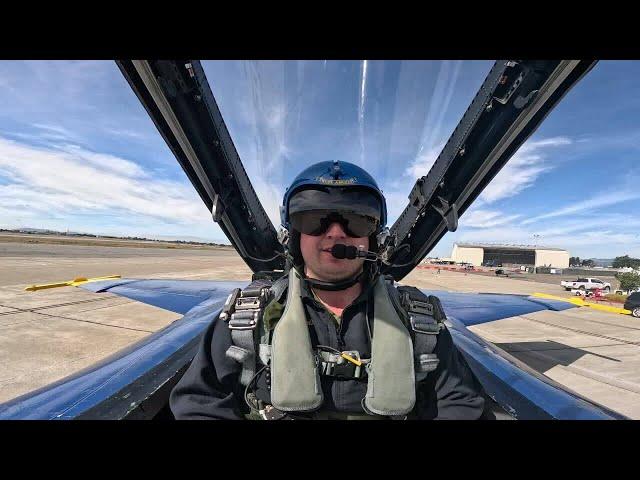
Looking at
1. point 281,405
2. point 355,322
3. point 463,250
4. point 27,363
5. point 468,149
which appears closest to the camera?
point 281,405

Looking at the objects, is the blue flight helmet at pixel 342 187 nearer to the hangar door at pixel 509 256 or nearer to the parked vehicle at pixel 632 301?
the parked vehicle at pixel 632 301

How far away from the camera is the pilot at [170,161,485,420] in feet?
4.99

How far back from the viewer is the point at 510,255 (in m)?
59.3

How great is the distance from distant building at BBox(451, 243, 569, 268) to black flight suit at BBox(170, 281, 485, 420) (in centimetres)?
5749

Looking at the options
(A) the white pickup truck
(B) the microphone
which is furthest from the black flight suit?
(A) the white pickup truck

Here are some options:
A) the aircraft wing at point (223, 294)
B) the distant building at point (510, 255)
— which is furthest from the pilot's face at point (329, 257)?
the distant building at point (510, 255)

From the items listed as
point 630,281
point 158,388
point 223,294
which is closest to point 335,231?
point 158,388

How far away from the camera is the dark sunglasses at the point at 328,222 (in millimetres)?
1776

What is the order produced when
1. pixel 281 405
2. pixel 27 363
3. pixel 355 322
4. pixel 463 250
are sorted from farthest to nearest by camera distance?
pixel 463 250
pixel 27 363
pixel 355 322
pixel 281 405

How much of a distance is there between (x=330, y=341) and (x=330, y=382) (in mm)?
204
